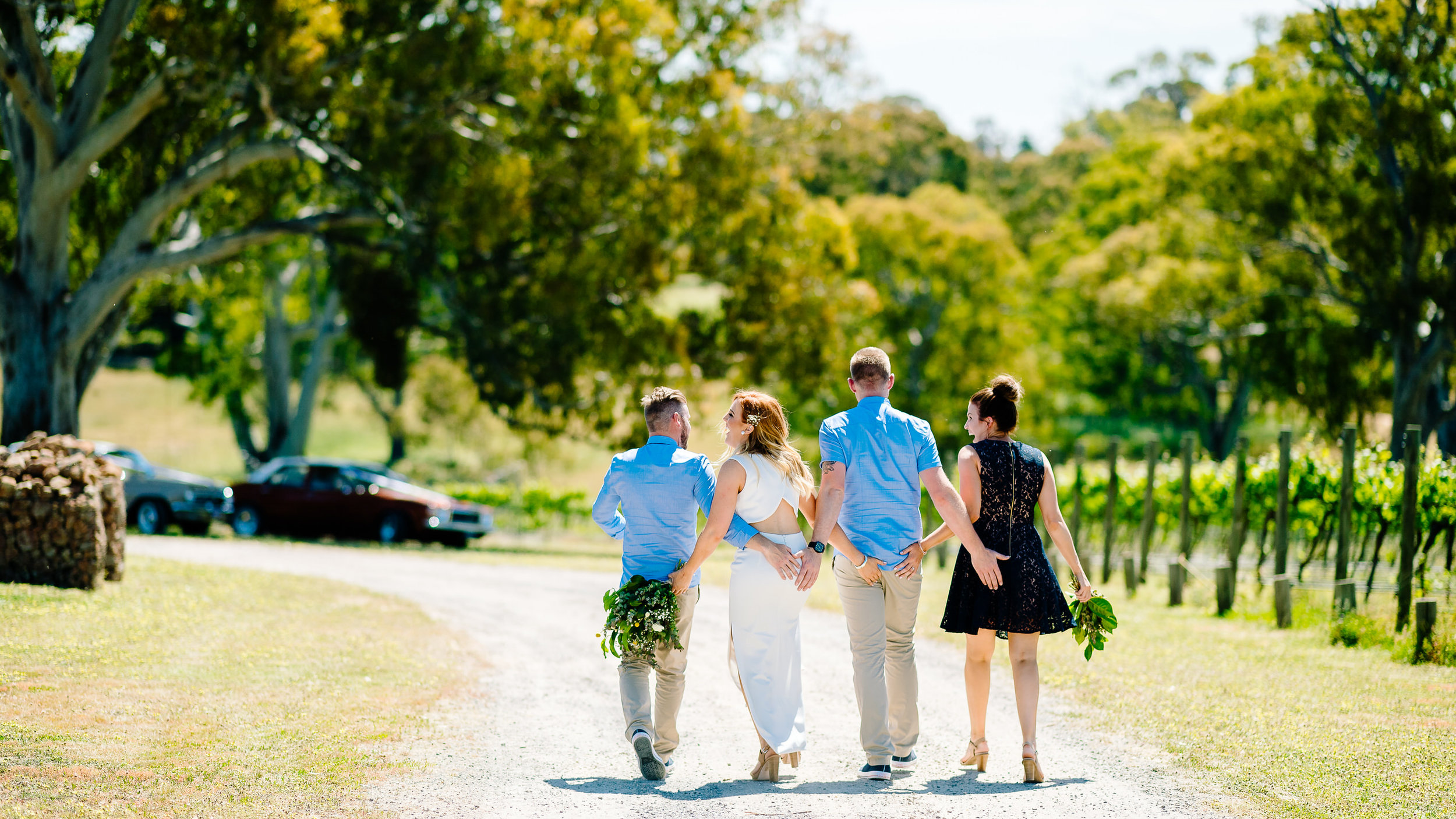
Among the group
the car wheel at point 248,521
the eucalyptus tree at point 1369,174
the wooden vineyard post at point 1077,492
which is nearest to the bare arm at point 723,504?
the wooden vineyard post at point 1077,492

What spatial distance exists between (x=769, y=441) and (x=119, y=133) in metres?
16.7

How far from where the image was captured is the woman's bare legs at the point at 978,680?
6406mm

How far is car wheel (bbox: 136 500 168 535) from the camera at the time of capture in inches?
990

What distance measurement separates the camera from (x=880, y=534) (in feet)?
20.8

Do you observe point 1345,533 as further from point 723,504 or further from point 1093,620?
point 723,504

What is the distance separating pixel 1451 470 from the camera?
1283 cm

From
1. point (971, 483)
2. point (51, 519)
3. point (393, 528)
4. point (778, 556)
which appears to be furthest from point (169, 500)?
point (971, 483)

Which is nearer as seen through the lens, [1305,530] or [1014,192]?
[1305,530]

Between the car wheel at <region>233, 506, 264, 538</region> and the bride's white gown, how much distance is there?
21412 millimetres

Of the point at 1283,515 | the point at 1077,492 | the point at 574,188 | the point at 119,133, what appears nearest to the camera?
the point at 1283,515

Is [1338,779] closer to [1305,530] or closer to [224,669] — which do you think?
[224,669]

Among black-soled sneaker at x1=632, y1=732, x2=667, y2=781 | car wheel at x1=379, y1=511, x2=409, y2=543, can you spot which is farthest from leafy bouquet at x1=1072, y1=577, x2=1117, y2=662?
car wheel at x1=379, y1=511, x2=409, y2=543

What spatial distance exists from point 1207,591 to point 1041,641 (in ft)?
18.3

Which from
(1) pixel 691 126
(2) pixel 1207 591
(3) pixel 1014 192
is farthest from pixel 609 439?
(3) pixel 1014 192
